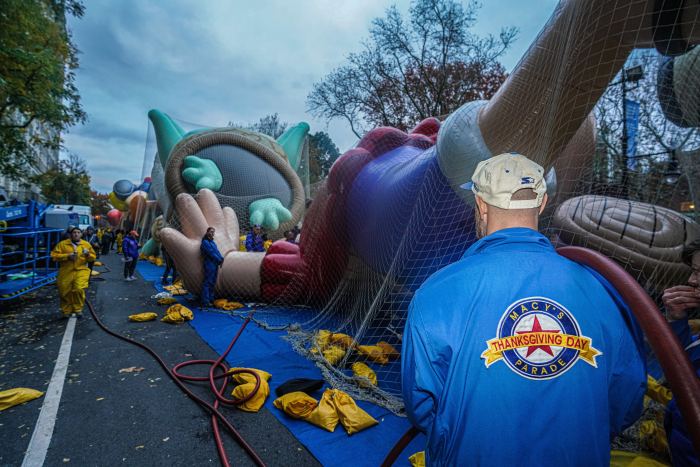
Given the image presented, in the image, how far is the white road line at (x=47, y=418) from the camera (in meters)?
2.30

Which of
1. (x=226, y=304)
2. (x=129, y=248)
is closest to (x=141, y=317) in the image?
(x=226, y=304)

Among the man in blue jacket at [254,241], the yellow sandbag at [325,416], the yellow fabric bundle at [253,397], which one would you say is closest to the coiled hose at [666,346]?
the yellow sandbag at [325,416]

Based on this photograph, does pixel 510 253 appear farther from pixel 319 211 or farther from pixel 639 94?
pixel 319 211

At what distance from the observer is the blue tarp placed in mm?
2391

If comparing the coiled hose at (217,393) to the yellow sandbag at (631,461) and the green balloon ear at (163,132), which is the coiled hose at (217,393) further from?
the green balloon ear at (163,132)

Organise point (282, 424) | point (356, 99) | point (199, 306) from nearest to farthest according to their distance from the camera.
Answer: point (282, 424), point (199, 306), point (356, 99)

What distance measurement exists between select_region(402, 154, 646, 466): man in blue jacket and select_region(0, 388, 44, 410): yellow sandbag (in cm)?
377

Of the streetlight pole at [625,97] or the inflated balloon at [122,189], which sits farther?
the inflated balloon at [122,189]

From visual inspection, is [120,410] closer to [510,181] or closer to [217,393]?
[217,393]

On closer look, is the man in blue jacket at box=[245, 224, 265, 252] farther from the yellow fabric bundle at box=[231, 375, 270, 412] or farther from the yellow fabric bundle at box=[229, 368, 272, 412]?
the yellow fabric bundle at box=[231, 375, 270, 412]

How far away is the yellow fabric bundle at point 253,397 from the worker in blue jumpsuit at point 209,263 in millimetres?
3353

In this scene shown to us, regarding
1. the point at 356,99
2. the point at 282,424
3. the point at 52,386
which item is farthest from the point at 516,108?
the point at 356,99

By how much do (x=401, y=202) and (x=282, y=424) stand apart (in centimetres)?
237

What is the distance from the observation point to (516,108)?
7.13ft
